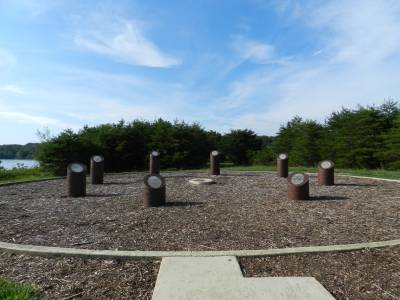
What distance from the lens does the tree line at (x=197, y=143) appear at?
20.5 m

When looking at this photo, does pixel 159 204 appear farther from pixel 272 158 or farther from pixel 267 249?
pixel 272 158

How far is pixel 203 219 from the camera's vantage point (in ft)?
→ 20.8

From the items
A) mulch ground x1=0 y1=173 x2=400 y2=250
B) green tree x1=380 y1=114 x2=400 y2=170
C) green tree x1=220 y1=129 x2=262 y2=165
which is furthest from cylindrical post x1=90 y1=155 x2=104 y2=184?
green tree x1=220 y1=129 x2=262 y2=165

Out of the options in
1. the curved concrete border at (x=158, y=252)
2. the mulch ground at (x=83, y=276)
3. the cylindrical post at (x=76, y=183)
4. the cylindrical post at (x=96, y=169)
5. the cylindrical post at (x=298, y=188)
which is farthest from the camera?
the cylindrical post at (x=96, y=169)

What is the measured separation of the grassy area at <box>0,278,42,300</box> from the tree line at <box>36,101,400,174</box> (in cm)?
1707

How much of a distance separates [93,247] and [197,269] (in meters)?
1.67

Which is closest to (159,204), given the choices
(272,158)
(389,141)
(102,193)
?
(102,193)

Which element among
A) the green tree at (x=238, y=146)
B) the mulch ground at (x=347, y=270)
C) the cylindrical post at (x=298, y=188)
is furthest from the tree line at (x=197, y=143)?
the mulch ground at (x=347, y=270)

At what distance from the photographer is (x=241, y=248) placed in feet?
15.2

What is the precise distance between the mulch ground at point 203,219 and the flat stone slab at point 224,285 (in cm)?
93

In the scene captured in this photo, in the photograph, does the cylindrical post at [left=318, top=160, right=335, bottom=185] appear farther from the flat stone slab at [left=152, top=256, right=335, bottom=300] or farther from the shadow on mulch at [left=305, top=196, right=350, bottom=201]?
the flat stone slab at [left=152, top=256, right=335, bottom=300]

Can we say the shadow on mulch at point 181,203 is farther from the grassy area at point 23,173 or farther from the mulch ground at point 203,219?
the grassy area at point 23,173

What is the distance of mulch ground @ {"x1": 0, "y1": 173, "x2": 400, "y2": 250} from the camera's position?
16.4 ft

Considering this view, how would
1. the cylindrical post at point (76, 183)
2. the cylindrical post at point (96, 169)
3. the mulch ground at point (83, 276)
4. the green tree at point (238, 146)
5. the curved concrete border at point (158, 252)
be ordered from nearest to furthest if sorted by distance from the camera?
the mulch ground at point (83, 276) < the curved concrete border at point (158, 252) < the cylindrical post at point (76, 183) < the cylindrical post at point (96, 169) < the green tree at point (238, 146)
